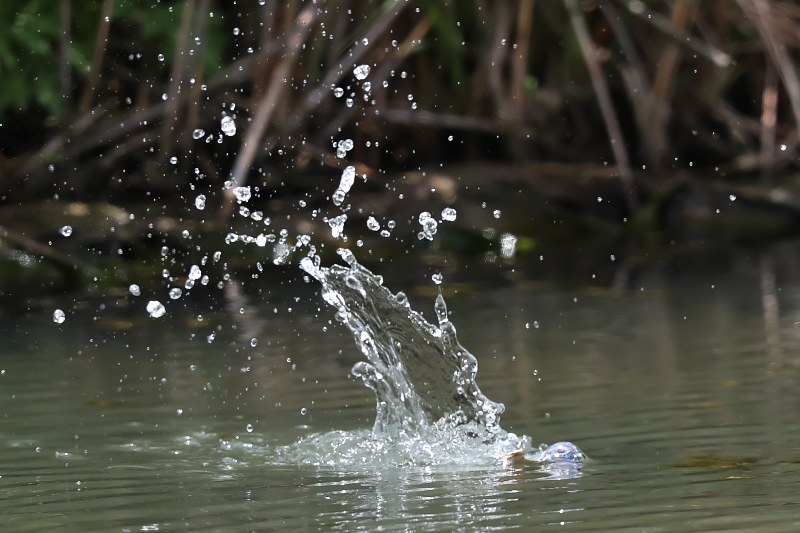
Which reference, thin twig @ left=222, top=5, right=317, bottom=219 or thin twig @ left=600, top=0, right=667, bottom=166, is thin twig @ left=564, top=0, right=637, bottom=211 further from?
thin twig @ left=222, top=5, right=317, bottom=219

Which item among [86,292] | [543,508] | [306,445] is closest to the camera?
[543,508]

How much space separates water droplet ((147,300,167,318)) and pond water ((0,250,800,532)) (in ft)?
0.17

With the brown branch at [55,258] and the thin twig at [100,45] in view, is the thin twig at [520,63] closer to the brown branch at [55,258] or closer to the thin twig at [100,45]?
the thin twig at [100,45]

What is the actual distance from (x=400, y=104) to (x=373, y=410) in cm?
515

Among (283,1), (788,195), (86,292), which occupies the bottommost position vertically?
(86,292)

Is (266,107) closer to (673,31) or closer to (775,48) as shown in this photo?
(673,31)

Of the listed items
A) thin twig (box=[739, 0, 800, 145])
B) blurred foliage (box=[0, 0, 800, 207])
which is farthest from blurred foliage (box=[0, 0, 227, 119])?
thin twig (box=[739, 0, 800, 145])

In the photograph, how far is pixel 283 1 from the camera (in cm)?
838

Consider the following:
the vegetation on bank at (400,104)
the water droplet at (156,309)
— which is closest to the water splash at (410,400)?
the water droplet at (156,309)

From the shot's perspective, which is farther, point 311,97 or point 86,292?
point 311,97

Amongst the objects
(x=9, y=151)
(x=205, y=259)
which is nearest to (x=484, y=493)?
(x=205, y=259)

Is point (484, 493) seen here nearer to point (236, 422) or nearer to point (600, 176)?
point (236, 422)

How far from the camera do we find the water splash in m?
3.30

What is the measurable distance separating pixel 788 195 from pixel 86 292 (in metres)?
4.53
